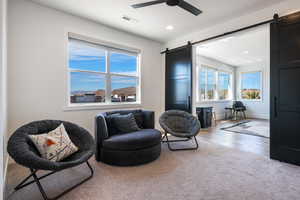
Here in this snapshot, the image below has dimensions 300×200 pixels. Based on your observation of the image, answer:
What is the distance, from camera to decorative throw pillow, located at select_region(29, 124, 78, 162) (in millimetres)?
1805

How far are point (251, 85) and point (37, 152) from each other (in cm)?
891

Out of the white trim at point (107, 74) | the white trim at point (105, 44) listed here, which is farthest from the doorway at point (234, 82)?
the white trim at point (105, 44)

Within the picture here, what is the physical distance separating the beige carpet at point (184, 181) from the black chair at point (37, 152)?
0.57ft

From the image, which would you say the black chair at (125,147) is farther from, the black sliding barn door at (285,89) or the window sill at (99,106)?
the black sliding barn door at (285,89)

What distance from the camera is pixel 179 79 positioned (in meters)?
4.25

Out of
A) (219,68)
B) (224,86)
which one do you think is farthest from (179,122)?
(224,86)

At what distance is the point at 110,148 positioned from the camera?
2.43m

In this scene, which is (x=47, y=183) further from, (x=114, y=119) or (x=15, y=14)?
(x=15, y=14)

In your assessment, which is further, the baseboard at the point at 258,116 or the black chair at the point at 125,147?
the baseboard at the point at 258,116

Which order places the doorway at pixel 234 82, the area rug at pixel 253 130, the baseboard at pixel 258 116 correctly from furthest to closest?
the baseboard at pixel 258 116 < the doorway at pixel 234 82 < the area rug at pixel 253 130

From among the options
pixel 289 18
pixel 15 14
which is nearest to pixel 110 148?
pixel 15 14

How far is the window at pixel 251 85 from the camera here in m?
7.50

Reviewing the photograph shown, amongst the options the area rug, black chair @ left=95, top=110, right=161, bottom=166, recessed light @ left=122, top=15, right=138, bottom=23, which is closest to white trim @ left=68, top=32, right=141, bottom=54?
recessed light @ left=122, top=15, right=138, bottom=23

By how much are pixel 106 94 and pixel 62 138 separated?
5.87 feet
